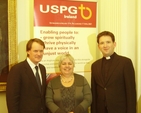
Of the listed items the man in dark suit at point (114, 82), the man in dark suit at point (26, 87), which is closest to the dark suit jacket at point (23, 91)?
the man in dark suit at point (26, 87)

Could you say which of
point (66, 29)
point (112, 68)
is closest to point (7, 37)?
point (66, 29)

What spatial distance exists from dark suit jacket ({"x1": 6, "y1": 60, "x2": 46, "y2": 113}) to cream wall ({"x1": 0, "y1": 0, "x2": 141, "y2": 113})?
2.35ft

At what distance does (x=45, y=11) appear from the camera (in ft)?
10.1

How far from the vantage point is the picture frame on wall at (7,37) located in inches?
114

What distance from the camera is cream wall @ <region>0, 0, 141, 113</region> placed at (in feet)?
9.97

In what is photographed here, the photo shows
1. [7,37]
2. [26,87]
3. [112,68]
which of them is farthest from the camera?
[7,37]

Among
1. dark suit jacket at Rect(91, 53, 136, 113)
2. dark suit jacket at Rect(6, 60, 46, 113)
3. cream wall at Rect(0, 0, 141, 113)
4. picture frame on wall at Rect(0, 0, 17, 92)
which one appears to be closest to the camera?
dark suit jacket at Rect(6, 60, 46, 113)

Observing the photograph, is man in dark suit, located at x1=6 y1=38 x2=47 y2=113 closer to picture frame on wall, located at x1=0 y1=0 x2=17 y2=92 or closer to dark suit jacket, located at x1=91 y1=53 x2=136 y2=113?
picture frame on wall, located at x1=0 y1=0 x2=17 y2=92

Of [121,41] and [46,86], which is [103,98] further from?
[121,41]

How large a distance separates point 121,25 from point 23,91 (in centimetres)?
166

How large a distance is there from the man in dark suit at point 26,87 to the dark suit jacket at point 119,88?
0.70m

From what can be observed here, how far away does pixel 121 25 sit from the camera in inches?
124

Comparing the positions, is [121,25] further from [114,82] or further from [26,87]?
[26,87]

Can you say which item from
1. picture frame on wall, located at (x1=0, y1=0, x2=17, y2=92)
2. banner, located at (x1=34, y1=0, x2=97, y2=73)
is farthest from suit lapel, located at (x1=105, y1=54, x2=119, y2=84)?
picture frame on wall, located at (x1=0, y1=0, x2=17, y2=92)
